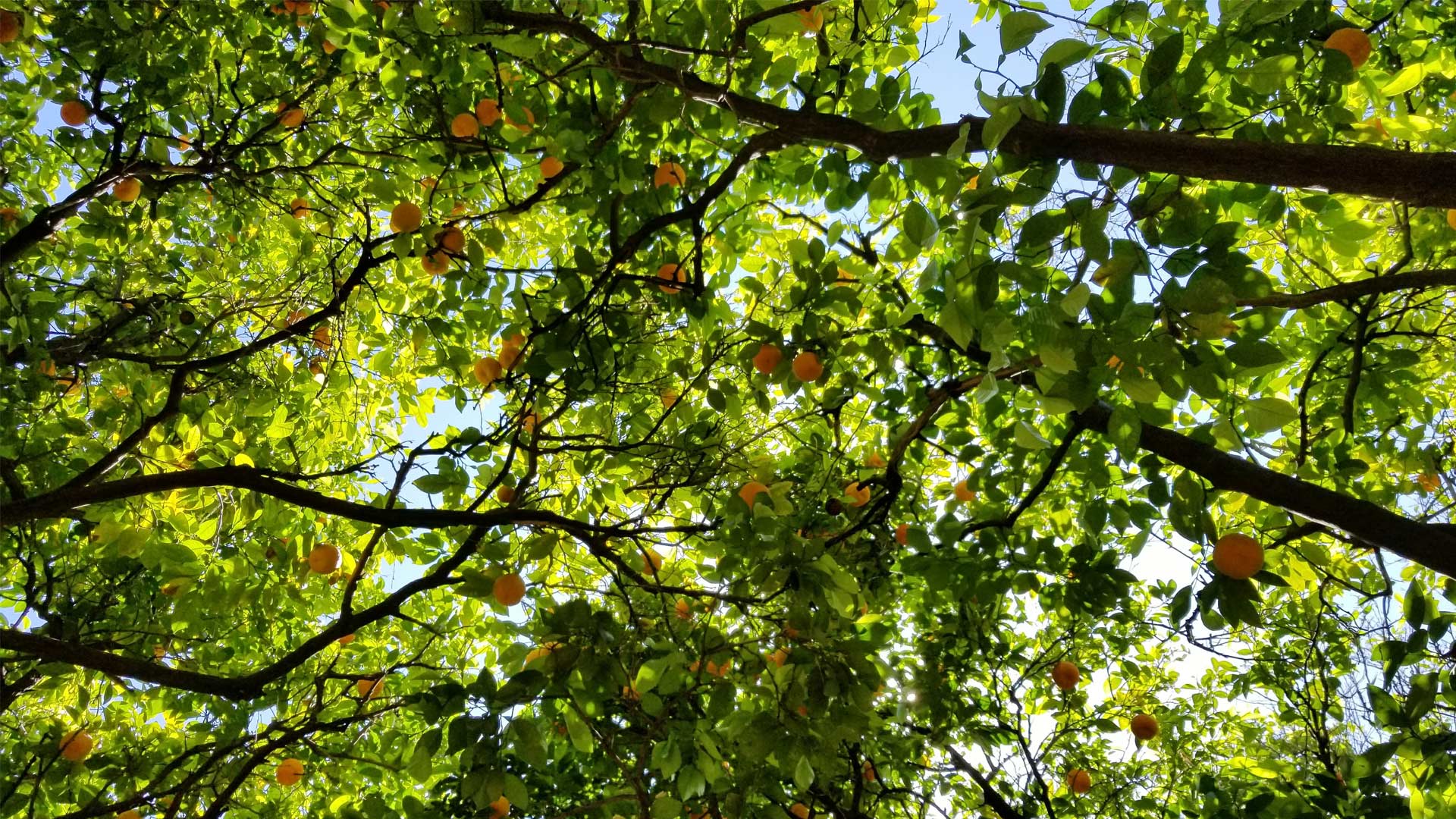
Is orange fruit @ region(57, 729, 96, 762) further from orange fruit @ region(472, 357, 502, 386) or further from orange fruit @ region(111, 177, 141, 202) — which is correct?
orange fruit @ region(111, 177, 141, 202)

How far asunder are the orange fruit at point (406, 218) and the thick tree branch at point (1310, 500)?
7.94 ft

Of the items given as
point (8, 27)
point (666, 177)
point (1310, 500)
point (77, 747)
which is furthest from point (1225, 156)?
point (8, 27)

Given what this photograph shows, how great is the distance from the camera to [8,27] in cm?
353

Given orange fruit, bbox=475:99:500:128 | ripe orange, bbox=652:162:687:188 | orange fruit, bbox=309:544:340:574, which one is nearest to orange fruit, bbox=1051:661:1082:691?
ripe orange, bbox=652:162:687:188

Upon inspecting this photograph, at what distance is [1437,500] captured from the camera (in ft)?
11.3

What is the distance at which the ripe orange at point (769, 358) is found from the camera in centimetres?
267

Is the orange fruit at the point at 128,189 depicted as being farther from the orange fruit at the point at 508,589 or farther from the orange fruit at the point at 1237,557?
the orange fruit at the point at 1237,557

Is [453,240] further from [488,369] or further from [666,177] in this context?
[666,177]

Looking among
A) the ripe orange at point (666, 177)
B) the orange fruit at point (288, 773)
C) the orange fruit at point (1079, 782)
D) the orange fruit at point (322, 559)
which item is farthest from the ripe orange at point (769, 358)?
the orange fruit at point (1079, 782)

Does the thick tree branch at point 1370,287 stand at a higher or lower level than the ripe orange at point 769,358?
lower

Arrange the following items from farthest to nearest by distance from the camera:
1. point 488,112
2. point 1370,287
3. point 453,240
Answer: point 488,112, point 453,240, point 1370,287

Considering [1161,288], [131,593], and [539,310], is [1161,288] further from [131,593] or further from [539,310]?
[131,593]

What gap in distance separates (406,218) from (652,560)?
1.57 m

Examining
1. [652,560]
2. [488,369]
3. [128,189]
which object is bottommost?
[652,560]
